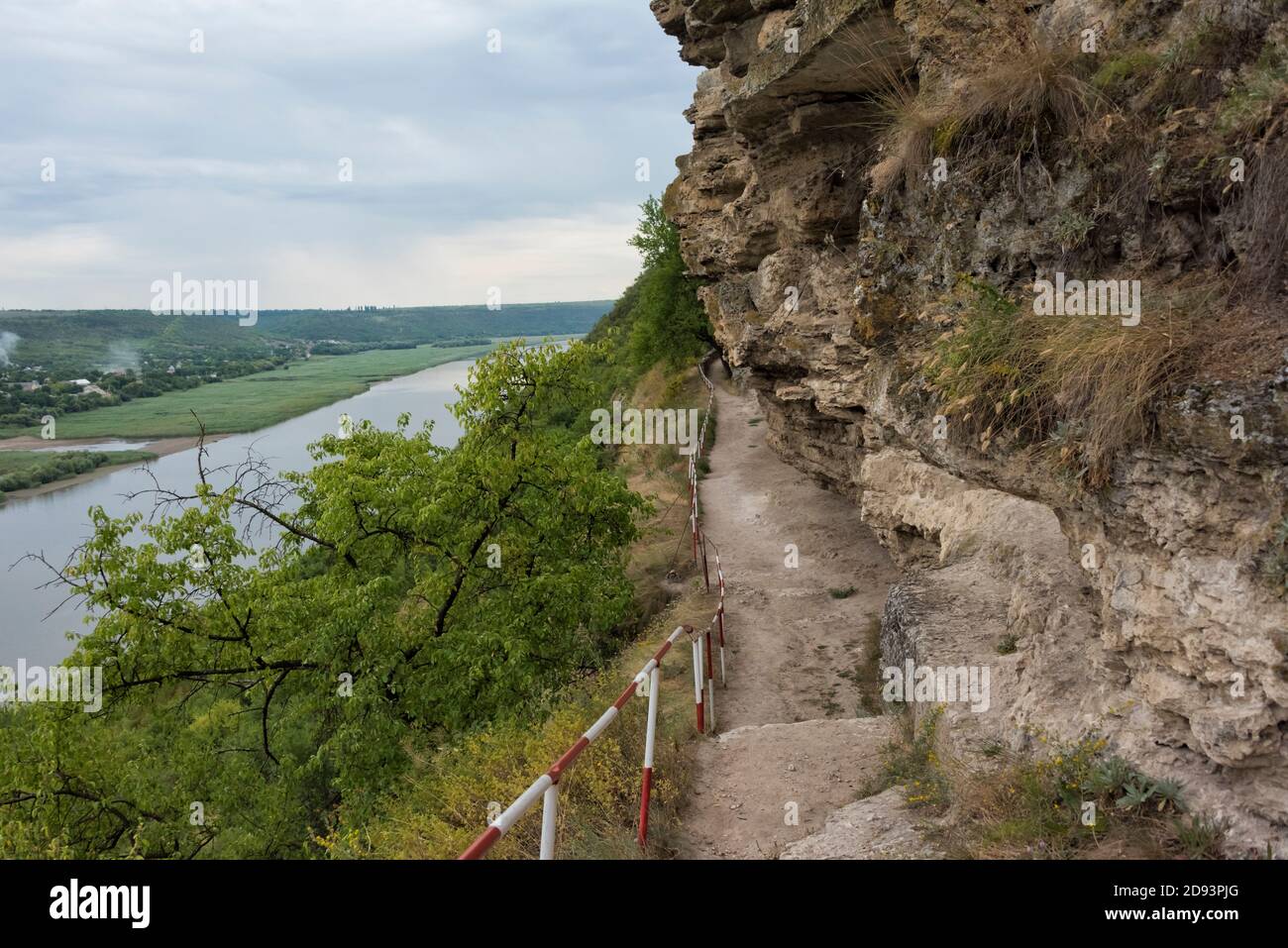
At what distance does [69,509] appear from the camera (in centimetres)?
4856

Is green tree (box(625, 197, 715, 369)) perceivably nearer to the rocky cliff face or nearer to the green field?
the green field

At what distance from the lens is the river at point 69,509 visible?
31141mm

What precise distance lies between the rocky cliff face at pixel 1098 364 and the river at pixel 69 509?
1314 centimetres

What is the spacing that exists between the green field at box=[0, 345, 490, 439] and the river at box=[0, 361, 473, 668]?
2996mm

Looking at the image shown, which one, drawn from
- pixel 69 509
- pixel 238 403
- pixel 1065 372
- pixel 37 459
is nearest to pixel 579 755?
pixel 1065 372

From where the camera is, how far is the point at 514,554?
12.1 meters

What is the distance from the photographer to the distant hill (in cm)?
11156

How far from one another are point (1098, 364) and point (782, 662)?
783cm

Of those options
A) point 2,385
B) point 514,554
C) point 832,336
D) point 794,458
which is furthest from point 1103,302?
point 2,385

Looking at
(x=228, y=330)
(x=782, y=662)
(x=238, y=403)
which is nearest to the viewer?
(x=782, y=662)

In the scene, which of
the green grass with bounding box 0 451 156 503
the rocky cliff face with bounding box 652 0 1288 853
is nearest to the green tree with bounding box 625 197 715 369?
the rocky cliff face with bounding box 652 0 1288 853
